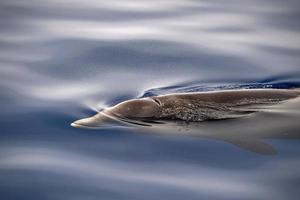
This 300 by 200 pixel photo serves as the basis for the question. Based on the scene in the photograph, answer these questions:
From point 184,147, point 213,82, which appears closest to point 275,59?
point 213,82

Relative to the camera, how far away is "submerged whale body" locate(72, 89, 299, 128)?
6.43m

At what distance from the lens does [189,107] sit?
21.3 ft

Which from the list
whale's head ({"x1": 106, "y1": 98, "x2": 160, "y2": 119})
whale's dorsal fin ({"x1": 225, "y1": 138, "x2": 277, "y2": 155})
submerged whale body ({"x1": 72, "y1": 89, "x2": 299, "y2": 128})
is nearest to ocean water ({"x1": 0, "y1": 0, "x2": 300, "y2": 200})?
whale's dorsal fin ({"x1": 225, "y1": 138, "x2": 277, "y2": 155})

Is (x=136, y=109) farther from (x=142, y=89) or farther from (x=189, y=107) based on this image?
(x=142, y=89)

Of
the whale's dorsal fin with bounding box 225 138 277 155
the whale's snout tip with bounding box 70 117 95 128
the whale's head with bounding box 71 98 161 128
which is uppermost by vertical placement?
the whale's head with bounding box 71 98 161 128

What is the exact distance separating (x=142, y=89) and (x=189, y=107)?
1.25m

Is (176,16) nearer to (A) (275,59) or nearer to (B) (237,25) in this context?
(B) (237,25)

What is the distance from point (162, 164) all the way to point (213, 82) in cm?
264

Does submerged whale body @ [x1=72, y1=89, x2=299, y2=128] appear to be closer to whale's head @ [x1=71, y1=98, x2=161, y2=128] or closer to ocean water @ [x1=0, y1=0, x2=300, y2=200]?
whale's head @ [x1=71, y1=98, x2=161, y2=128]

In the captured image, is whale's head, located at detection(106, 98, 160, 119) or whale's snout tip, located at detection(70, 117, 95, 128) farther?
whale's head, located at detection(106, 98, 160, 119)

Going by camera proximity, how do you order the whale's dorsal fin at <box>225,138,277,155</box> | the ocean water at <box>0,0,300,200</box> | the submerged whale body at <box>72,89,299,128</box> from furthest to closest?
the submerged whale body at <box>72,89,299,128</box>, the whale's dorsal fin at <box>225,138,277,155</box>, the ocean water at <box>0,0,300,200</box>

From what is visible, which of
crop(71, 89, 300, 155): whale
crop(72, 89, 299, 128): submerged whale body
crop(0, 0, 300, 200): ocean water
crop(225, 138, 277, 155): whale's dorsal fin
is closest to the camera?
crop(0, 0, 300, 200): ocean water

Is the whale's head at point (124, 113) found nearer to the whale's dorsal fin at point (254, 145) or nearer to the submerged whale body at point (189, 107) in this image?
the submerged whale body at point (189, 107)

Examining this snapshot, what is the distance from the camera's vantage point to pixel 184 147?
19.5 ft
